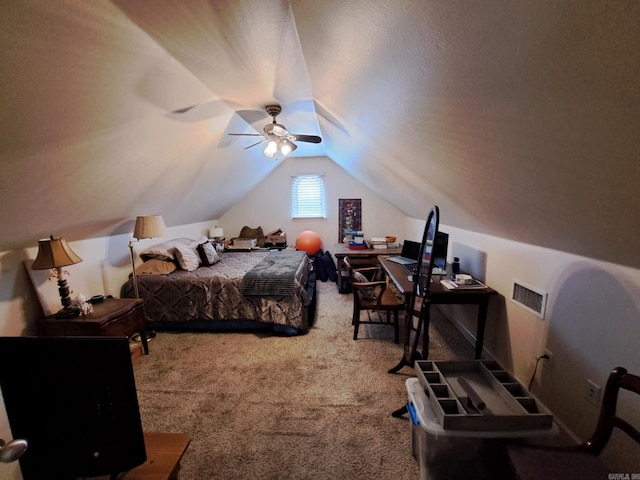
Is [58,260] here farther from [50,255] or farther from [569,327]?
[569,327]

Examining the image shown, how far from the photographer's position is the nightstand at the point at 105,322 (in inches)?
79.7

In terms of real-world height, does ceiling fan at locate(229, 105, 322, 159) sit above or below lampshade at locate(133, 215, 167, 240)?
above

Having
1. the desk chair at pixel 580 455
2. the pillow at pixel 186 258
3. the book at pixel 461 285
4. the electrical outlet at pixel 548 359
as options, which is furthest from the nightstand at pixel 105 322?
the electrical outlet at pixel 548 359

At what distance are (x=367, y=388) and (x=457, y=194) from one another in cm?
169

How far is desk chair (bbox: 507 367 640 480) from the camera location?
93 cm

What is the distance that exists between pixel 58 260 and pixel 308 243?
3.48m

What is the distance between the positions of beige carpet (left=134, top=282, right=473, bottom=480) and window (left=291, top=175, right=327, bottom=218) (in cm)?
277

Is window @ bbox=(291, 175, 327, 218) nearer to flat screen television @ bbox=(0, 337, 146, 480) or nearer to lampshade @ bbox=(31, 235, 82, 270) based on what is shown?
lampshade @ bbox=(31, 235, 82, 270)

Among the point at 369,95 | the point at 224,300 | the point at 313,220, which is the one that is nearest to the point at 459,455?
the point at 369,95

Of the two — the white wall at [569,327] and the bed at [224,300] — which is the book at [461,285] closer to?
the white wall at [569,327]

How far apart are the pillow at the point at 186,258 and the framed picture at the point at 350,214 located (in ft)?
9.25

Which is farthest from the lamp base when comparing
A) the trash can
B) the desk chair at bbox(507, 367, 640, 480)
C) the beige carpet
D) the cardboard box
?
the desk chair at bbox(507, 367, 640, 480)

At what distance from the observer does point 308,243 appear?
4.96 m

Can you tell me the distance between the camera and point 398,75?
3.98ft
